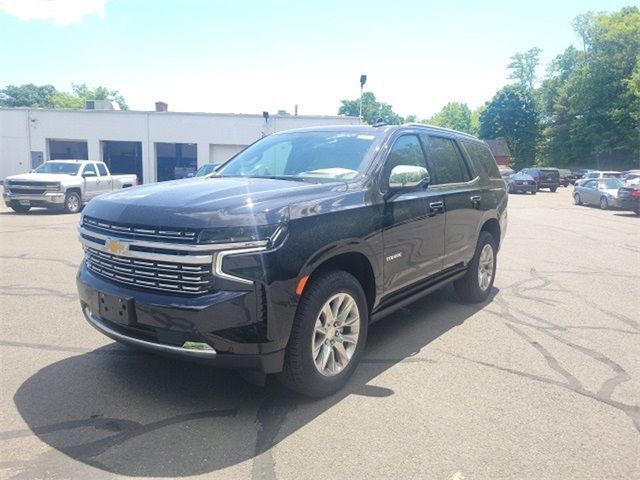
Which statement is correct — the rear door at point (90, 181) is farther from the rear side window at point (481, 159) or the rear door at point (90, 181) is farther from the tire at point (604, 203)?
the tire at point (604, 203)

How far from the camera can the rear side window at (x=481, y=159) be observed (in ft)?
20.1

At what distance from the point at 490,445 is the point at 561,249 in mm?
9091

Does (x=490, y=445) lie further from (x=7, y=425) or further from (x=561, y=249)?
(x=561, y=249)

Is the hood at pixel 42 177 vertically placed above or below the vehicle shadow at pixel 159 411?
above

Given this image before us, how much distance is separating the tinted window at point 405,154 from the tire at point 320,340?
106 cm

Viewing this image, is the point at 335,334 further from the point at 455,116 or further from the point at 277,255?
the point at 455,116

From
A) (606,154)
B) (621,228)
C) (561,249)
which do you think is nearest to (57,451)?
(561,249)

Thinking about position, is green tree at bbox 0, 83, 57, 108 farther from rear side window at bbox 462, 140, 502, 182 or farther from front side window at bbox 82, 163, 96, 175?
rear side window at bbox 462, 140, 502, 182

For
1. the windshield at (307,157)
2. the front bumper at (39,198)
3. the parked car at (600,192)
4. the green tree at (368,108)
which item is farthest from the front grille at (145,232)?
the green tree at (368,108)

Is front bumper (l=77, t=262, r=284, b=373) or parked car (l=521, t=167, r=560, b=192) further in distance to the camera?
parked car (l=521, t=167, r=560, b=192)

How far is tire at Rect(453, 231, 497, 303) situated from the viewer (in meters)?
6.06

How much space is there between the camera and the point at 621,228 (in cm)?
1600

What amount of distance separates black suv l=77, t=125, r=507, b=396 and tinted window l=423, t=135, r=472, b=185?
0.28 meters

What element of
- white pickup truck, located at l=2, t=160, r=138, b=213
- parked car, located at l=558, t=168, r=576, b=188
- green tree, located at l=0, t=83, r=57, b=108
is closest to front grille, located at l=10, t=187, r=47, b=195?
white pickup truck, located at l=2, t=160, r=138, b=213
